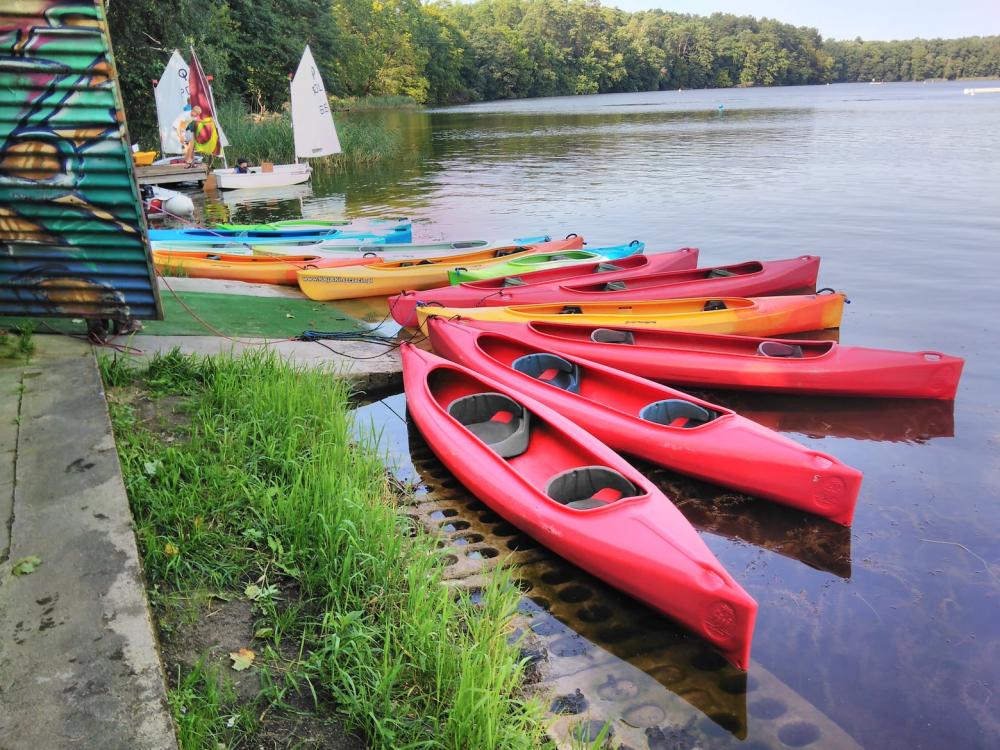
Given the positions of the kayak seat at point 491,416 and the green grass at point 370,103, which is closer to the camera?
the kayak seat at point 491,416

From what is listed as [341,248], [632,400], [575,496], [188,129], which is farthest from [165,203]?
[575,496]

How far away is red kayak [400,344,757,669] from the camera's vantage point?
3473 mm

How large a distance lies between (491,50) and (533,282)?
7688 centimetres

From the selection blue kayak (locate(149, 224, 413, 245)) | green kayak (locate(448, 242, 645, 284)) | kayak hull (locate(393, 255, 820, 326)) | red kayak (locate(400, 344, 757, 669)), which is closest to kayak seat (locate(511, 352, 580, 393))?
red kayak (locate(400, 344, 757, 669))

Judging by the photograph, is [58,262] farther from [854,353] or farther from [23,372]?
[854,353]

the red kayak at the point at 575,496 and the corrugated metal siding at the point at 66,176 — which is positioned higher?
the corrugated metal siding at the point at 66,176

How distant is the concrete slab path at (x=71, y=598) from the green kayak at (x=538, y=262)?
17.9ft

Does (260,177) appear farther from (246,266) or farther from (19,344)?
(19,344)

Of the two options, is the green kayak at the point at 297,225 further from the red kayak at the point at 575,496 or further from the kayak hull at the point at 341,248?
the red kayak at the point at 575,496

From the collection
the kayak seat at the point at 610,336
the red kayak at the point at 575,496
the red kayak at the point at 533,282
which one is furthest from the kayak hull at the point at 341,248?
the red kayak at the point at 575,496

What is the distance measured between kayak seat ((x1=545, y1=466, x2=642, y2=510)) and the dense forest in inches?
657

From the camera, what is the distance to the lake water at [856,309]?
3625 millimetres

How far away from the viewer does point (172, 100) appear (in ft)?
52.3

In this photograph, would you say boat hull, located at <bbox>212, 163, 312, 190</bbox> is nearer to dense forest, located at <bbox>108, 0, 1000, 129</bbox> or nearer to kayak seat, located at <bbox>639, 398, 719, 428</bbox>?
dense forest, located at <bbox>108, 0, 1000, 129</bbox>
